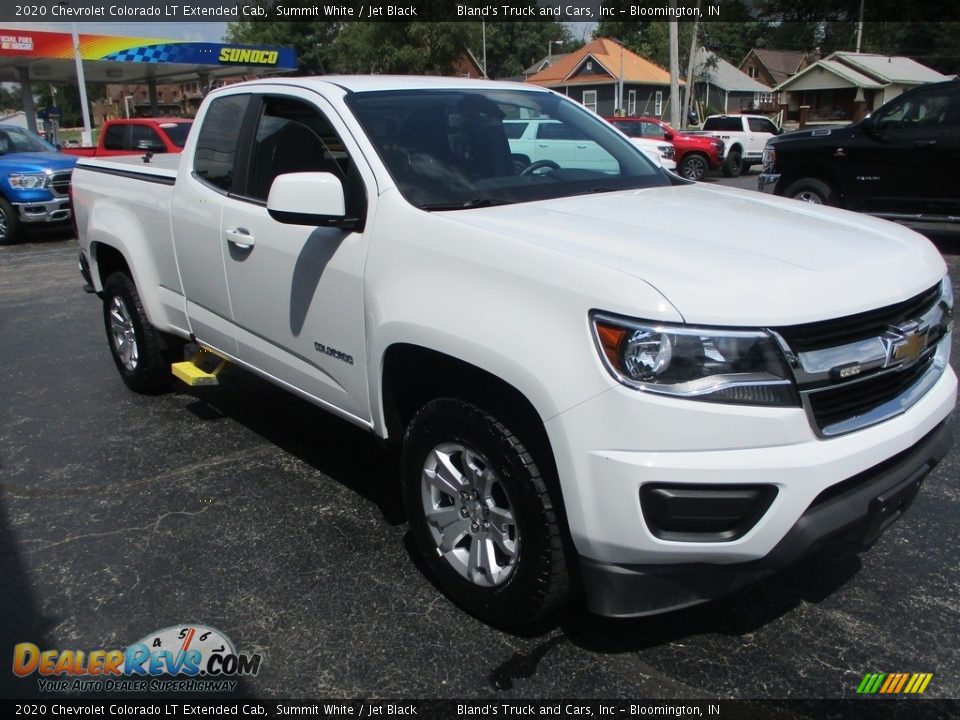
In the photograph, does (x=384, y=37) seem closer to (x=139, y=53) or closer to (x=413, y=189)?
(x=139, y=53)

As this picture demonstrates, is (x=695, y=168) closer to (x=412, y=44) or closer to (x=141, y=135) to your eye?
(x=141, y=135)

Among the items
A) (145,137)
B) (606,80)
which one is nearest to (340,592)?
(145,137)

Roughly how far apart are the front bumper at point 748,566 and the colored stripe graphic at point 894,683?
0.50 metres

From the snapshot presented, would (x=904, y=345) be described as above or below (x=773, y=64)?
below

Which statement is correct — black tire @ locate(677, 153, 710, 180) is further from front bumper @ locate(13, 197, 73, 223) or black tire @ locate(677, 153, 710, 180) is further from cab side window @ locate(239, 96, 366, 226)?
cab side window @ locate(239, 96, 366, 226)

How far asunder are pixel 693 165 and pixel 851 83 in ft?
94.0

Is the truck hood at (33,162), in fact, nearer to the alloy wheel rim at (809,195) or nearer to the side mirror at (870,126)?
the alloy wheel rim at (809,195)

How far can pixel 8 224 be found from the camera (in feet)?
43.5

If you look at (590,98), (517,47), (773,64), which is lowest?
(590,98)

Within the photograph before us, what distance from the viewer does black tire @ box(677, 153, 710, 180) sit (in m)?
23.2

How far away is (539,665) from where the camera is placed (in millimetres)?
2717

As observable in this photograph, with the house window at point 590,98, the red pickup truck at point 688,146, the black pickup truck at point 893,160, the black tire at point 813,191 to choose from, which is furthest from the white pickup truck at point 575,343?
the house window at point 590,98

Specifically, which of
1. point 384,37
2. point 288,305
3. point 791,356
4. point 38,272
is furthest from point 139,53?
point 791,356

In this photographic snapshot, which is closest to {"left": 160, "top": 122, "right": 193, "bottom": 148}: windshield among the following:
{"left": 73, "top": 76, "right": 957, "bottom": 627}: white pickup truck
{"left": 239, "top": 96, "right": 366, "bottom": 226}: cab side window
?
{"left": 239, "top": 96, "right": 366, "bottom": 226}: cab side window
